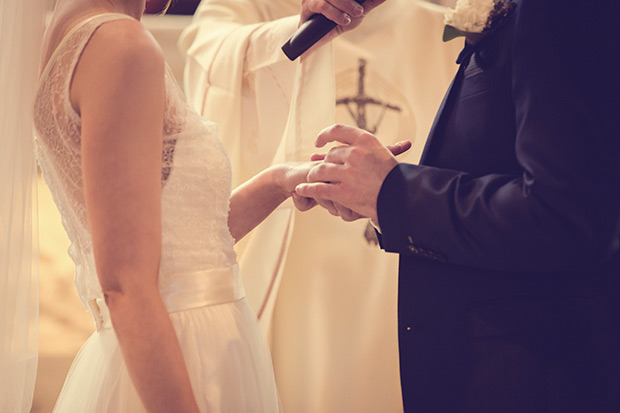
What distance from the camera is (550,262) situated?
3.01 ft

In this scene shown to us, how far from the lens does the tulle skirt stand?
103 cm

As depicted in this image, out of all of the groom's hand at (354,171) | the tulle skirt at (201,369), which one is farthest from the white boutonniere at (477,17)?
the tulle skirt at (201,369)

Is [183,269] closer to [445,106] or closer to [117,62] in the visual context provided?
[117,62]

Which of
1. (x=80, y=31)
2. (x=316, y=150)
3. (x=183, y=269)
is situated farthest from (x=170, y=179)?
(x=316, y=150)

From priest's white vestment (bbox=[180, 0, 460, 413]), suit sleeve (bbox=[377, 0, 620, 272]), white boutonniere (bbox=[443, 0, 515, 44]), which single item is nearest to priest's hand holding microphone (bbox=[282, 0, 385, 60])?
white boutonniere (bbox=[443, 0, 515, 44])

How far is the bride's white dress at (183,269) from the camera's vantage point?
1026mm

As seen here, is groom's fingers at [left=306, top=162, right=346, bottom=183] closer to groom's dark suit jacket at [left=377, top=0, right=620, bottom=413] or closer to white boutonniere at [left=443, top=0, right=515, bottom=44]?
groom's dark suit jacket at [left=377, top=0, right=620, bottom=413]

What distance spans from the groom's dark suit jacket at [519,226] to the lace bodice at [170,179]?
302 mm

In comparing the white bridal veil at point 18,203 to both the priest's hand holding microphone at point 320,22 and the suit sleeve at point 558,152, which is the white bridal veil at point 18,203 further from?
the suit sleeve at point 558,152

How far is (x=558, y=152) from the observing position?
0.87m

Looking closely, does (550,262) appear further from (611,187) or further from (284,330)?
(284,330)

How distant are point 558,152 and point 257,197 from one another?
77 cm

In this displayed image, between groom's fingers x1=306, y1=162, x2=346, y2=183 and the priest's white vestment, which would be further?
the priest's white vestment

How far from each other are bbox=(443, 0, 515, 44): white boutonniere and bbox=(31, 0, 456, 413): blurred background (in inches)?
84.7
